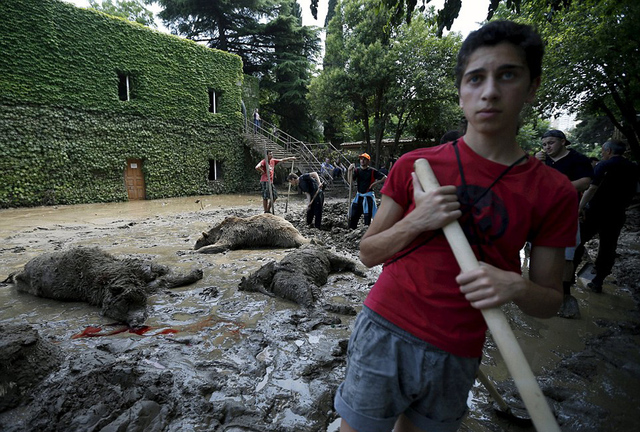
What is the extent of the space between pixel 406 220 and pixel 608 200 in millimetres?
4735

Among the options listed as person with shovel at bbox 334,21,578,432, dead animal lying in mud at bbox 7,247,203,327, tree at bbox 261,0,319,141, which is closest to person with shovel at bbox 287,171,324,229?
dead animal lying in mud at bbox 7,247,203,327

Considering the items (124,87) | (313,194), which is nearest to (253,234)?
(313,194)

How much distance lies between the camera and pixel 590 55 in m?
9.14

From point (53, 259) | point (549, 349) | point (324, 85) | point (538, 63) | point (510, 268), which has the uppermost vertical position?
point (324, 85)

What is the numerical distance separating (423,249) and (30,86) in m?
17.2

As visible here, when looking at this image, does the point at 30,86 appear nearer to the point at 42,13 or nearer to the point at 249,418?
the point at 42,13

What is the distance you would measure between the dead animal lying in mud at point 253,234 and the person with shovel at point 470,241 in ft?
19.0

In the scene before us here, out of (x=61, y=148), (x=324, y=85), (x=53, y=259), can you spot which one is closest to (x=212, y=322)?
(x=53, y=259)

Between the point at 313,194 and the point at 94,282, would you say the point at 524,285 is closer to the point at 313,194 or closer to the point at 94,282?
the point at 94,282

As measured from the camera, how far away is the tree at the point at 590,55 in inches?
338

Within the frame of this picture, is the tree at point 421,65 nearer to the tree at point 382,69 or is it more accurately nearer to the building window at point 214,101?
the tree at point 382,69

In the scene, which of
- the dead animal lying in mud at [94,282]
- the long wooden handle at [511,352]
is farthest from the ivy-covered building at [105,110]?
the long wooden handle at [511,352]

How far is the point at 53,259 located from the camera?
3982 millimetres

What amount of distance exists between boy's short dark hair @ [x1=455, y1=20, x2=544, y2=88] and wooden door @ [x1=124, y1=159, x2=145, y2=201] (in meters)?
17.8
